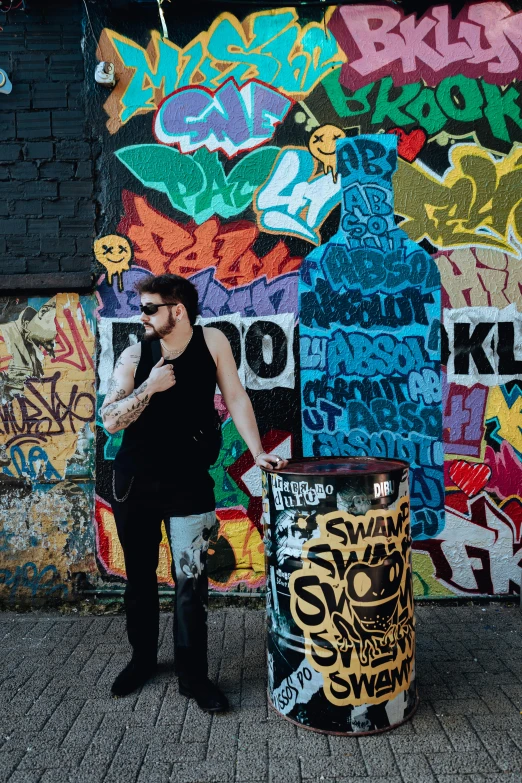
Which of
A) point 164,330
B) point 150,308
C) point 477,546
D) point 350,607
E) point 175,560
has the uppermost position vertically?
point 150,308

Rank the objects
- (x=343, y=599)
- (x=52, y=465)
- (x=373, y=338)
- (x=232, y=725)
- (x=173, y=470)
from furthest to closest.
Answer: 1. (x=52, y=465)
2. (x=373, y=338)
3. (x=173, y=470)
4. (x=232, y=725)
5. (x=343, y=599)

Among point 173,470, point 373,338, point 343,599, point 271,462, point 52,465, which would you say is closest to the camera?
point 343,599

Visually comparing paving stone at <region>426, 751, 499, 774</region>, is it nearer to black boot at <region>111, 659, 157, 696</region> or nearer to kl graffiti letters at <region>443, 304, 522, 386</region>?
black boot at <region>111, 659, 157, 696</region>

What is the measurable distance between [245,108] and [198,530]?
3002 mm

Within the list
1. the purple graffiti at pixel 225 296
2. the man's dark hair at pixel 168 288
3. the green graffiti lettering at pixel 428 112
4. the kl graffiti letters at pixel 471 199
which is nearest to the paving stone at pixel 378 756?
the man's dark hair at pixel 168 288

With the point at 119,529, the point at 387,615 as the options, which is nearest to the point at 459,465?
the point at 387,615

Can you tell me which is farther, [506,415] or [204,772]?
[506,415]

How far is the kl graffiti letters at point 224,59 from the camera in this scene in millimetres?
4344

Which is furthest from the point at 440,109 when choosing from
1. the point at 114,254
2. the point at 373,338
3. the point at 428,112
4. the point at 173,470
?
the point at 173,470

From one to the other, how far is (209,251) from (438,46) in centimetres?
215

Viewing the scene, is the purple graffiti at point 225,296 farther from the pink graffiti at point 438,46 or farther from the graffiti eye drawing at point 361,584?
the graffiti eye drawing at point 361,584

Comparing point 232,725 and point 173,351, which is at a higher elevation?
point 173,351

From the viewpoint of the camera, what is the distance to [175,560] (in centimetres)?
305

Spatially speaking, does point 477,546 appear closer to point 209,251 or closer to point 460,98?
point 209,251
